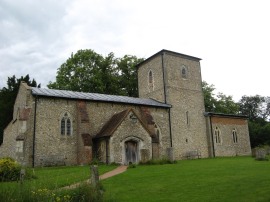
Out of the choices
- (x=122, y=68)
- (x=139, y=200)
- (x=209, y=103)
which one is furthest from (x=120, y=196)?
(x=209, y=103)

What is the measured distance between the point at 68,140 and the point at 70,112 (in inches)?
92.0

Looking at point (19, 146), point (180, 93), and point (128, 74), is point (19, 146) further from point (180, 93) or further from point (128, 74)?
point (128, 74)

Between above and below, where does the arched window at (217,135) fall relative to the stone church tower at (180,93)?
below

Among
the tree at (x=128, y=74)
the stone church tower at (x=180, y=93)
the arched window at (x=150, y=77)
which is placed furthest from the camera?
the tree at (x=128, y=74)

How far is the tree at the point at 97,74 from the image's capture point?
39.5 m

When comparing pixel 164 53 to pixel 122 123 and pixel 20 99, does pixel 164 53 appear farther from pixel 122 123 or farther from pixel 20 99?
pixel 20 99

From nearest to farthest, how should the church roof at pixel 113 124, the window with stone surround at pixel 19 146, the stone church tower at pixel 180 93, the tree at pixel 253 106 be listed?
the window with stone surround at pixel 19 146 → the church roof at pixel 113 124 → the stone church tower at pixel 180 93 → the tree at pixel 253 106

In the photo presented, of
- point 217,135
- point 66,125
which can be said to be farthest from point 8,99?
point 217,135

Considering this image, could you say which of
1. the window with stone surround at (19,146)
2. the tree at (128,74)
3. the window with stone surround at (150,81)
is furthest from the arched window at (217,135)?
the window with stone surround at (19,146)

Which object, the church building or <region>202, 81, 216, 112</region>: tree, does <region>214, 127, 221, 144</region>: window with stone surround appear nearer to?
the church building

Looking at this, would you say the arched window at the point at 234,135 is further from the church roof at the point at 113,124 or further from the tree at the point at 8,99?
the tree at the point at 8,99

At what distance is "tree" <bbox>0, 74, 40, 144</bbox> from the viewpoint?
108ft

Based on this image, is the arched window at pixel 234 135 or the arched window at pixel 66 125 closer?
the arched window at pixel 66 125

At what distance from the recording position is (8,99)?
3384cm
